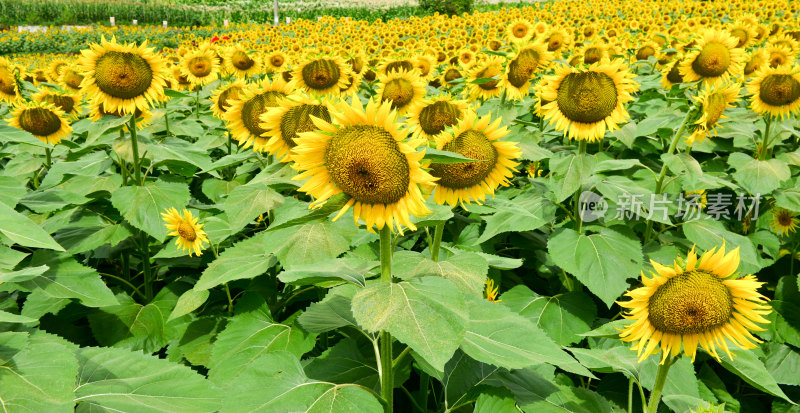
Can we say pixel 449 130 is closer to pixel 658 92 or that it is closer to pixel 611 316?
pixel 611 316

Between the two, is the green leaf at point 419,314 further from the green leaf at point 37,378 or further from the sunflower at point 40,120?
the sunflower at point 40,120

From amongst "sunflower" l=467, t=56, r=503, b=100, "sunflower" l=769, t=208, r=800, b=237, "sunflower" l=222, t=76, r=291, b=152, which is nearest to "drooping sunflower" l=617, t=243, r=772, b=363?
"sunflower" l=222, t=76, r=291, b=152

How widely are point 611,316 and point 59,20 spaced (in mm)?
40784

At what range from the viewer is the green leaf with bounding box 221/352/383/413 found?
1.44m

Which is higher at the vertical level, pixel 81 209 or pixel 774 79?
Result: pixel 774 79

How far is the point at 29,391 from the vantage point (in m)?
1.31

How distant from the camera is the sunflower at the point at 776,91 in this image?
3.97 m

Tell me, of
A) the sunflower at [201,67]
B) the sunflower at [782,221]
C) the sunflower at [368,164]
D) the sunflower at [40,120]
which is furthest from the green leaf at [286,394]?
the sunflower at [201,67]

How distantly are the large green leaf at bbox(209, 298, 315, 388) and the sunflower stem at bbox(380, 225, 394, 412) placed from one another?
594 mm

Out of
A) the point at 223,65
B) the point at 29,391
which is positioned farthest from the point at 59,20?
the point at 29,391

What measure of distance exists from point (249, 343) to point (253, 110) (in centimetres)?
122

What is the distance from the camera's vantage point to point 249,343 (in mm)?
2373

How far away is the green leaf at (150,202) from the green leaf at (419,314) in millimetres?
1787

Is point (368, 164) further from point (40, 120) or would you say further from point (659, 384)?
point (40, 120)
